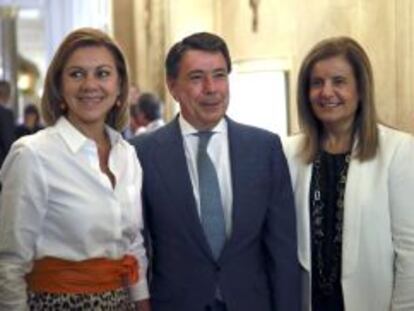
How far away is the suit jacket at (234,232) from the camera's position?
9.61 feet

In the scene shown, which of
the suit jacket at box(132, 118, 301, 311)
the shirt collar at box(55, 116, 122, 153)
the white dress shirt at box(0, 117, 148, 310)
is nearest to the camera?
the white dress shirt at box(0, 117, 148, 310)

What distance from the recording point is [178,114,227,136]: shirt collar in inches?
120

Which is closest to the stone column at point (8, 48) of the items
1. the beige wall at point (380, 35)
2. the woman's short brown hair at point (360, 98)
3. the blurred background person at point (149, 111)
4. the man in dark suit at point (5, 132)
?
the blurred background person at point (149, 111)

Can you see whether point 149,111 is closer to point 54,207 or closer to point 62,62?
point 62,62

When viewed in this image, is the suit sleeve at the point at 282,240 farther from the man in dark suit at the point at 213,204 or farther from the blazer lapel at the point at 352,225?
the blazer lapel at the point at 352,225

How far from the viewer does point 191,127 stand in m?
3.06

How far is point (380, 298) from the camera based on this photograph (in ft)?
10.2

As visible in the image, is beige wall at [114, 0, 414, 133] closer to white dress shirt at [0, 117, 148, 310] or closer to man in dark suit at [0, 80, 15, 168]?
white dress shirt at [0, 117, 148, 310]

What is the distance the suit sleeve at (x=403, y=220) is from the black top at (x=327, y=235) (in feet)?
0.62

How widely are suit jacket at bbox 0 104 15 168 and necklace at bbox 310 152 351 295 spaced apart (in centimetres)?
307

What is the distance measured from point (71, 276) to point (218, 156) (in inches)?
27.1

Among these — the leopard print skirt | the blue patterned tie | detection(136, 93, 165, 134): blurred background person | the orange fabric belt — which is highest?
detection(136, 93, 165, 134): blurred background person

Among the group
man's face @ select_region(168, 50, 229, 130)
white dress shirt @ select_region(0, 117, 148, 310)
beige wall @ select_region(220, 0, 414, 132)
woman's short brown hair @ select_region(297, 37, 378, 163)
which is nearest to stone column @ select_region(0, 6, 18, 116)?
beige wall @ select_region(220, 0, 414, 132)

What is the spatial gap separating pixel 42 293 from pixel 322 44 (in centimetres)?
138
